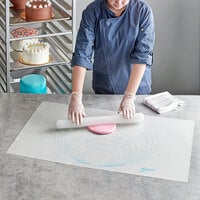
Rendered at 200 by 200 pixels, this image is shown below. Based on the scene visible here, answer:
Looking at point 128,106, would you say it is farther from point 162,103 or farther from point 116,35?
point 116,35

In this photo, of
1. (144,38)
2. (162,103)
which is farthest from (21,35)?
(162,103)

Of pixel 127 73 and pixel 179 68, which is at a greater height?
pixel 127 73

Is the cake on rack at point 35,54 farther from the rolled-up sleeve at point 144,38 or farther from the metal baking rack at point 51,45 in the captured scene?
the rolled-up sleeve at point 144,38

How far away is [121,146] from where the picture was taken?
1.41 meters

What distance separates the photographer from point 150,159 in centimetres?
136

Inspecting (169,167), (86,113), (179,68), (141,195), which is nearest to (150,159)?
(169,167)

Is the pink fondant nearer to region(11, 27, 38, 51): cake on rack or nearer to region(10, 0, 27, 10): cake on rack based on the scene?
region(11, 27, 38, 51): cake on rack

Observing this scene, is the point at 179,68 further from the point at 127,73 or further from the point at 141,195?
the point at 141,195

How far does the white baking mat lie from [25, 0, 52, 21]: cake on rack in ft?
2.72

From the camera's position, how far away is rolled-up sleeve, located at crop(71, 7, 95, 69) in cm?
167

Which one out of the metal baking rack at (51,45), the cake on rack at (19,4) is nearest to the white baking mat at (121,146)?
the metal baking rack at (51,45)

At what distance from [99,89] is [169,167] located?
649 millimetres

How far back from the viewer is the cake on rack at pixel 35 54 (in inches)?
91.6

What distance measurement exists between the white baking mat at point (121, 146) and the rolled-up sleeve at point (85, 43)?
0.22 m
